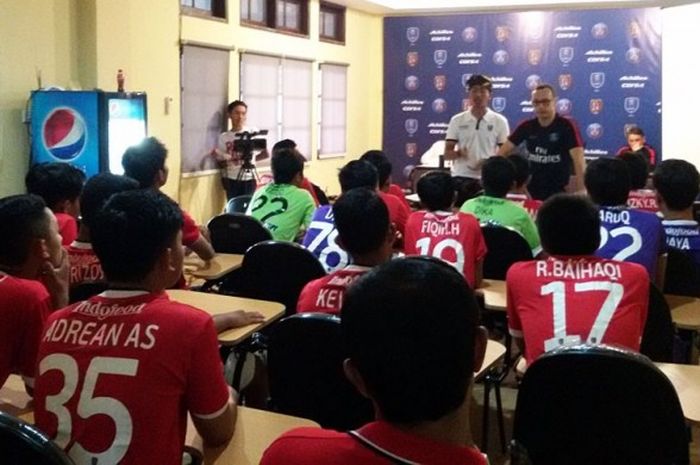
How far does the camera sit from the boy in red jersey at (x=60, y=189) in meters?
3.63

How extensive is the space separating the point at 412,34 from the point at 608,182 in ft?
26.3

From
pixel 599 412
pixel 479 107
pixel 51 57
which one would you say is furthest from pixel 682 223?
pixel 51 57

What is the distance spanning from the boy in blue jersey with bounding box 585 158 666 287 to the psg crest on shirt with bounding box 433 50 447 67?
753 centimetres

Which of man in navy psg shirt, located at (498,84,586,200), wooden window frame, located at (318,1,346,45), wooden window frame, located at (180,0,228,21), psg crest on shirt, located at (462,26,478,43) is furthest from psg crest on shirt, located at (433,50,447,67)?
man in navy psg shirt, located at (498,84,586,200)

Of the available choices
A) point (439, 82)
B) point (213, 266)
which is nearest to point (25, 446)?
point (213, 266)

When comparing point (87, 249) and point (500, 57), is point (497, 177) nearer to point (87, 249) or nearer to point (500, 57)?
point (87, 249)

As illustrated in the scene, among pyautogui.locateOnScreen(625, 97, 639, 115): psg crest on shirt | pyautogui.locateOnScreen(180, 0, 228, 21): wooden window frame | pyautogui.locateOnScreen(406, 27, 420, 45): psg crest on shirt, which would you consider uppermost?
pyautogui.locateOnScreen(406, 27, 420, 45): psg crest on shirt

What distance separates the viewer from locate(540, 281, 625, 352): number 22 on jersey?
250 centimetres

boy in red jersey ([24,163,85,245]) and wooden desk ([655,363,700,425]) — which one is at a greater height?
boy in red jersey ([24,163,85,245])

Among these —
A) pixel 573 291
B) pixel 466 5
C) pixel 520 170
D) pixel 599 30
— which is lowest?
pixel 573 291

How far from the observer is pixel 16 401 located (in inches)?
87.4

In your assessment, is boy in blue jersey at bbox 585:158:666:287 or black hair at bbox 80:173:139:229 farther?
boy in blue jersey at bbox 585:158:666:287

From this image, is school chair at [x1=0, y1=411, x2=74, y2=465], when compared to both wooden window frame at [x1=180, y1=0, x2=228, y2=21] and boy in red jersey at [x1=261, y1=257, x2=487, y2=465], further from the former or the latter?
wooden window frame at [x1=180, y1=0, x2=228, y2=21]

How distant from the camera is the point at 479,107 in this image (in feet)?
23.0
